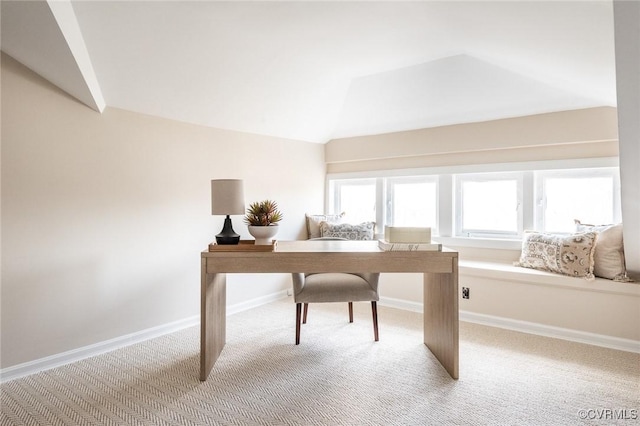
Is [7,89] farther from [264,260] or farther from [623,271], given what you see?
[623,271]

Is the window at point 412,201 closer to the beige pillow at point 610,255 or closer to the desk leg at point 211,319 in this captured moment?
the beige pillow at point 610,255

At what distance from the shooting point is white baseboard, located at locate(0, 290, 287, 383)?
213cm

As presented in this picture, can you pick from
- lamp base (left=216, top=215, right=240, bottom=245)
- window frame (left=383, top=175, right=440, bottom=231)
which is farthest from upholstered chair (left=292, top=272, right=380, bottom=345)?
window frame (left=383, top=175, right=440, bottom=231)

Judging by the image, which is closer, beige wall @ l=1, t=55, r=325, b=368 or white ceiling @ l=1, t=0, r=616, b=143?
white ceiling @ l=1, t=0, r=616, b=143

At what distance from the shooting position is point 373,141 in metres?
4.06

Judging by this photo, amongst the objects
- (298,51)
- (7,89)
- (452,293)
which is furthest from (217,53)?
(452,293)

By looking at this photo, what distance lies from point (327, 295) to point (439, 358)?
854 mm

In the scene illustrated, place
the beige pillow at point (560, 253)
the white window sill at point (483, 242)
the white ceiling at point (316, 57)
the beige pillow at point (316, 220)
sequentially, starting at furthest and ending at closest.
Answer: the beige pillow at point (316, 220), the white window sill at point (483, 242), the beige pillow at point (560, 253), the white ceiling at point (316, 57)

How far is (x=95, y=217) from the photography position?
8.13ft

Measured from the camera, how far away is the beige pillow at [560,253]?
8.70ft

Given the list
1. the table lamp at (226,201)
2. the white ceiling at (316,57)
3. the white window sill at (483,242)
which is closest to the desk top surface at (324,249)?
the table lamp at (226,201)

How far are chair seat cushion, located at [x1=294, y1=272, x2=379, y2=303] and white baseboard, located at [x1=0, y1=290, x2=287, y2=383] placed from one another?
3.76 ft

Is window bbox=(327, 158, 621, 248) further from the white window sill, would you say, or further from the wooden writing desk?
the wooden writing desk

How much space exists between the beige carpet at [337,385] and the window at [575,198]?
1111mm
